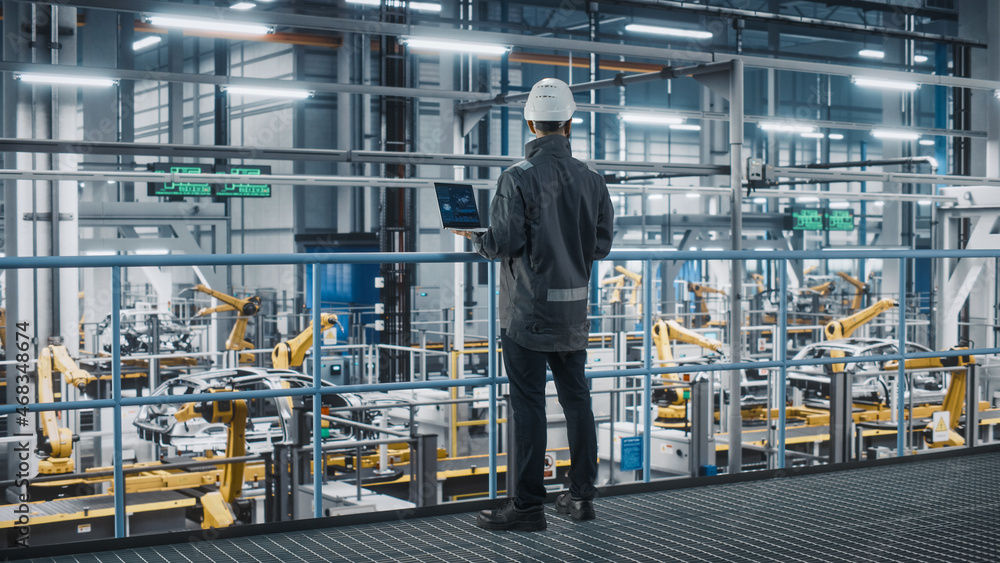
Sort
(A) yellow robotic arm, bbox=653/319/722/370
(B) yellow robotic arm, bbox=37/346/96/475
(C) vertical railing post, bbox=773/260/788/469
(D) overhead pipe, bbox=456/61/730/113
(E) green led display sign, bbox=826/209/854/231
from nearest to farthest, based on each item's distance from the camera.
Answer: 1. (C) vertical railing post, bbox=773/260/788/469
2. (D) overhead pipe, bbox=456/61/730/113
3. (B) yellow robotic arm, bbox=37/346/96/475
4. (A) yellow robotic arm, bbox=653/319/722/370
5. (E) green led display sign, bbox=826/209/854/231

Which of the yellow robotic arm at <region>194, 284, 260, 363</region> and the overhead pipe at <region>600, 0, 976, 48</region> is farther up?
the overhead pipe at <region>600, 0, 976, 48</region>

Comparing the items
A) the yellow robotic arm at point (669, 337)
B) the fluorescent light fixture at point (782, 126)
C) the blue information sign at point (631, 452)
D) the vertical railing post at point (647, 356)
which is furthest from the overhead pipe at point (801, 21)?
the vertical railing post at point (647, 356)

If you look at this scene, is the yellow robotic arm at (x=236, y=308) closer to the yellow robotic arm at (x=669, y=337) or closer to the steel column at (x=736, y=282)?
the yellow robotic arm at (x=669, y=337)

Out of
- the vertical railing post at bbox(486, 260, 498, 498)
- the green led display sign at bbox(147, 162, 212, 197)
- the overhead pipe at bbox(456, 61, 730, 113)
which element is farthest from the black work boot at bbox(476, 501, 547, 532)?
the green led display sign at bbox(147, 162, 212, 197)

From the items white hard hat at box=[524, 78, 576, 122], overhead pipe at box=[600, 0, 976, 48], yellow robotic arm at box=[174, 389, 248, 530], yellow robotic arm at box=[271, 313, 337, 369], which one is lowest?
yellow robotic arm at box=[174, 389, 248, 530]

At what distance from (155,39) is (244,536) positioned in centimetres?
2145

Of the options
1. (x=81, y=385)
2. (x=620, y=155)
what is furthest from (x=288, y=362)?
(x=620, y=155)

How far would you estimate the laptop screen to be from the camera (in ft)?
11.1

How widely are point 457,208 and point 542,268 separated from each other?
0.44 meters

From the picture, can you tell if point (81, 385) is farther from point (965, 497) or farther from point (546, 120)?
point (965, 497)

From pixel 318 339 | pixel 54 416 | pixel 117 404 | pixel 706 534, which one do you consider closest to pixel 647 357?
pixel 706 534

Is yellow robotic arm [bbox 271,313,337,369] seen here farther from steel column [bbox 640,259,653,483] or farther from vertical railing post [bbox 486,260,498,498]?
steel column [bbox 640,259,653,483]

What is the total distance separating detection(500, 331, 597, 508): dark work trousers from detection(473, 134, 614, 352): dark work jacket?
89 mm

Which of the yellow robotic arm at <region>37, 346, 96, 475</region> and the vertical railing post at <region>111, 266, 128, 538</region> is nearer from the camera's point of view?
the vertical railing post at <region>111, 266, 128, 538</region>
